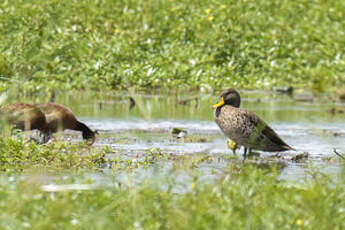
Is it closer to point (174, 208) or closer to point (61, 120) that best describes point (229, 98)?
point (61, 120)

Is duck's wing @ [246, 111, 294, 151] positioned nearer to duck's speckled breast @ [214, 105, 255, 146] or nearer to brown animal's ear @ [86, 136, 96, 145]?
duck's speckled breast @ [214, 105, 255, 146]

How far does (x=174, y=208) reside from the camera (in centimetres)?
501

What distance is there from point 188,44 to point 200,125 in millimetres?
4821

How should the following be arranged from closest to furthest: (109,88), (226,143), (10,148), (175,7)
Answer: (10,148) → (226,143) → (109,88) → (175,7)

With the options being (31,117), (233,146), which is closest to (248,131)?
(233,146)

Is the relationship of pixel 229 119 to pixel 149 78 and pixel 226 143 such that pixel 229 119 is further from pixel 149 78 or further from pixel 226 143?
pixel 149 78

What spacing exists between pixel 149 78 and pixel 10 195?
896cm

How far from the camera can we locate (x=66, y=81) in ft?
44.8

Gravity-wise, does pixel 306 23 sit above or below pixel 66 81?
above

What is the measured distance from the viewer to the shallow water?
27.3ft

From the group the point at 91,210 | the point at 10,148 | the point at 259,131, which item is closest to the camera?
the point at 91,210

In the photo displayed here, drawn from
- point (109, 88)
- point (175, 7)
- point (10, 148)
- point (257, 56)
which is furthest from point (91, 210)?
point (175, 7)

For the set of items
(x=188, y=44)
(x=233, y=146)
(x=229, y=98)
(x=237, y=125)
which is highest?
(x=188, y=44)

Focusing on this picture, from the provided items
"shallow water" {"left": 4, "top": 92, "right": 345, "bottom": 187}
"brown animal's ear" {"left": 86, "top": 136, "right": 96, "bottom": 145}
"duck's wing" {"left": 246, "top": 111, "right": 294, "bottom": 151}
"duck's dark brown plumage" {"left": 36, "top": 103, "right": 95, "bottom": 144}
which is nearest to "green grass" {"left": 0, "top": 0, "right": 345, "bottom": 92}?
"shallow water" {"left": 4, "top": 92, "right": 345, "bottom": 187}
